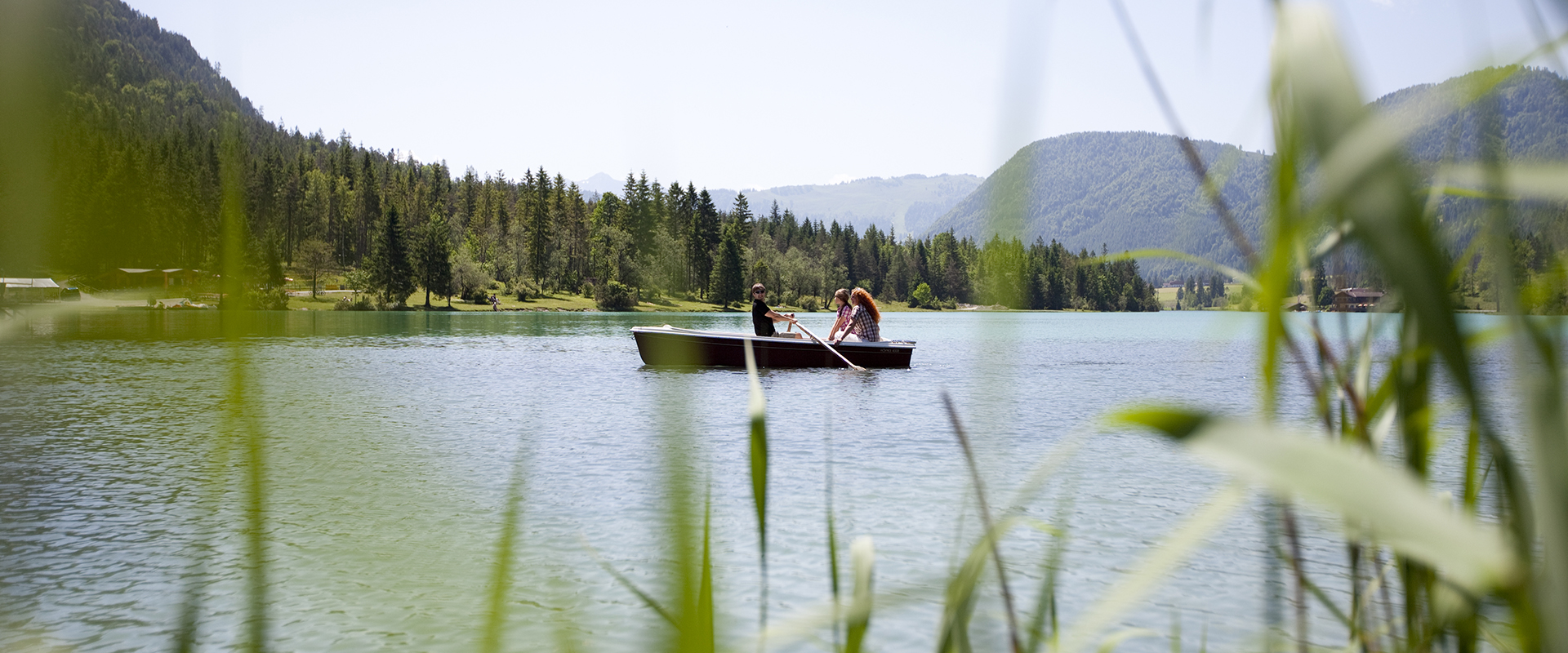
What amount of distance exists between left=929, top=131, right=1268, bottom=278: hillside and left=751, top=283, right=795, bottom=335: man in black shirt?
19.1 m

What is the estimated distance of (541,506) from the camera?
8.97m

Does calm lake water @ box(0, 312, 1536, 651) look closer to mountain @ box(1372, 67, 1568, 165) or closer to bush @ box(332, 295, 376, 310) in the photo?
mountain @ box(1372, 67, 1568, 165)

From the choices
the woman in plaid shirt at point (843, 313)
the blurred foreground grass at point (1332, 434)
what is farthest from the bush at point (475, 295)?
the blurred foreground grass at point (1332, 434)

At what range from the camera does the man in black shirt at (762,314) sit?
22.0m

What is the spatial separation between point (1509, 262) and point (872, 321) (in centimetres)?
2339

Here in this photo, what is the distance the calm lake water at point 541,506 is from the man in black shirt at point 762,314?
3574mm

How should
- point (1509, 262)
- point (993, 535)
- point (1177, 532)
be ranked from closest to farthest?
point (1509, 262) < point (1177, 532) < point (993, 535)

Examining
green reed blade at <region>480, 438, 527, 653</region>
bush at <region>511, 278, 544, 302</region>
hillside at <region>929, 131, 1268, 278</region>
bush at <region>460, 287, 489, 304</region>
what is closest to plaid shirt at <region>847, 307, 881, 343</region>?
hillside at <region>929, 131, 1268, 278</region>

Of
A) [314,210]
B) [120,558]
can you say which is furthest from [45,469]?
[314,210]

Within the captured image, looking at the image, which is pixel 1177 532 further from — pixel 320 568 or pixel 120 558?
pixel 120 558

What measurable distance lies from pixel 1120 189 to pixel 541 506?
24.4 ft

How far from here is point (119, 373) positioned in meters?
22.4

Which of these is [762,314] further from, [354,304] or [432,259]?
[432,259]

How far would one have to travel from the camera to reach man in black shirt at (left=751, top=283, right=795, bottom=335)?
2195 centimetres
